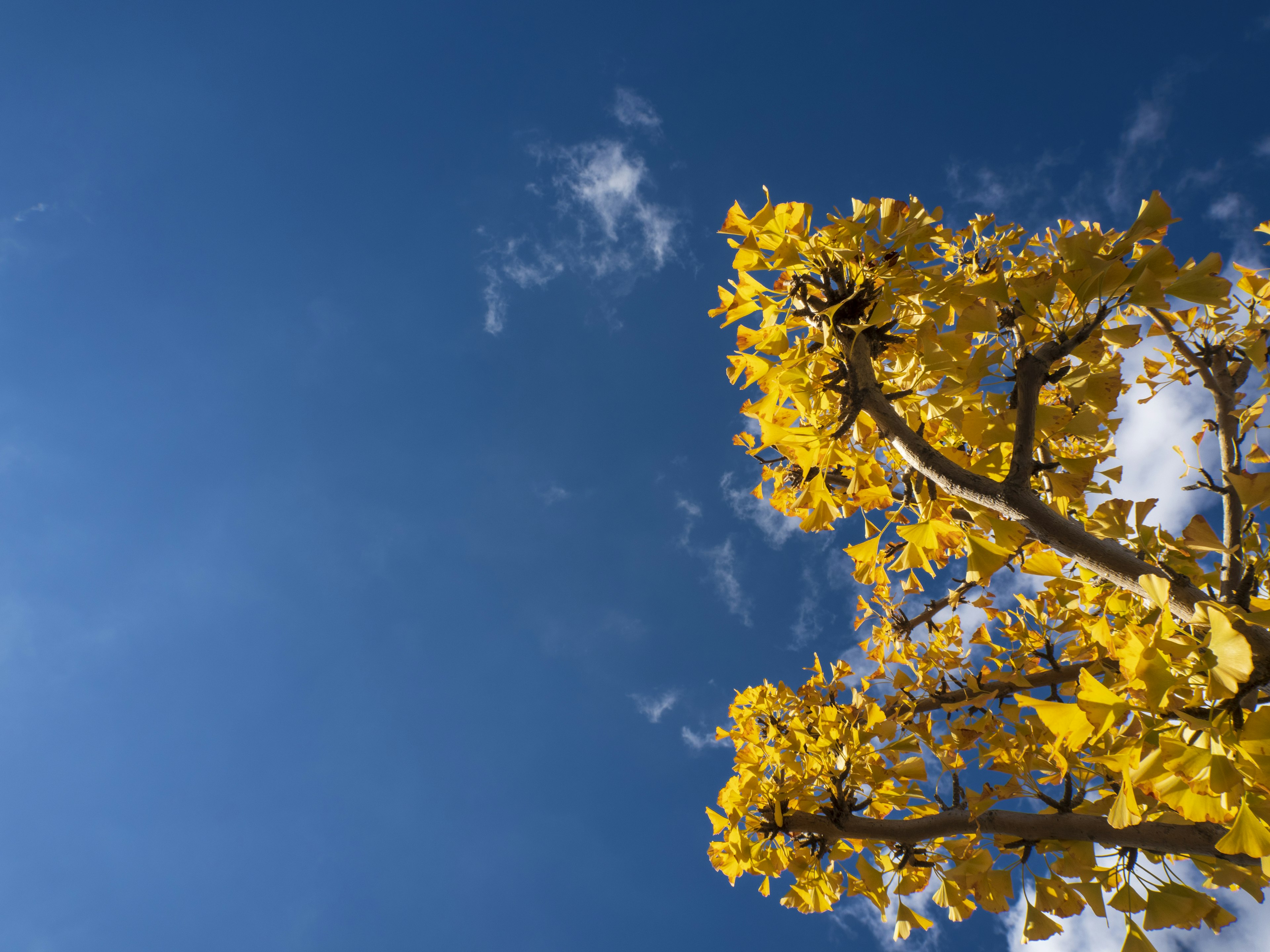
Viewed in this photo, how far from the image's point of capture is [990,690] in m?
4.11

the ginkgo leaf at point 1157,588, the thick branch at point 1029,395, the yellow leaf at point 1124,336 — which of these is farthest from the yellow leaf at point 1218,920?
the yellow leaf at point 1124,336

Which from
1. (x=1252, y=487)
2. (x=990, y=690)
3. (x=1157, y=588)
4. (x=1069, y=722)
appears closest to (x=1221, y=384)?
(x=1252, y=487)

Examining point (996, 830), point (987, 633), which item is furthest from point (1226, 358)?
point (996, 830)

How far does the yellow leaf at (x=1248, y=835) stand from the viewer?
1.53m

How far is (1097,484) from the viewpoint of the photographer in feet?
10.4

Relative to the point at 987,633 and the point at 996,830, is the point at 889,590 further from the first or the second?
the point at 996,830

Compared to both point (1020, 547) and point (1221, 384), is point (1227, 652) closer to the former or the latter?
point (1020, 547)

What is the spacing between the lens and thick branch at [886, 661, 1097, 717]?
3.86m

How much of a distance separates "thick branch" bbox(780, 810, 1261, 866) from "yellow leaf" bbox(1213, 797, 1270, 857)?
59 cm

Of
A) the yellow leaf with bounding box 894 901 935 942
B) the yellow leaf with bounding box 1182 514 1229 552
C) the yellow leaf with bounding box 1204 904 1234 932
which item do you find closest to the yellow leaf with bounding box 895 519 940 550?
the yellow leaf with bounding box 1182 514 1229 552

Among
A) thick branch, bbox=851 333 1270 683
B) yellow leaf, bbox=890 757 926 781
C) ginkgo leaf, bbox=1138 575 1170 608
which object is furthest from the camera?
yellow leaf, bbox=890 757 926 781

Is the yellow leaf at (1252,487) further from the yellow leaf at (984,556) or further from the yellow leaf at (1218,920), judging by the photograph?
the yellow leaf at (1218,920)

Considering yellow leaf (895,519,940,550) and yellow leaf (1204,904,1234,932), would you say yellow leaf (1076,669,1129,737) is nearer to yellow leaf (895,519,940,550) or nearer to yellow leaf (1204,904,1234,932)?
yellow leaf (895,519,940,550)

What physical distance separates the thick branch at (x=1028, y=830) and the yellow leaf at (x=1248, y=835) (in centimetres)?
59
